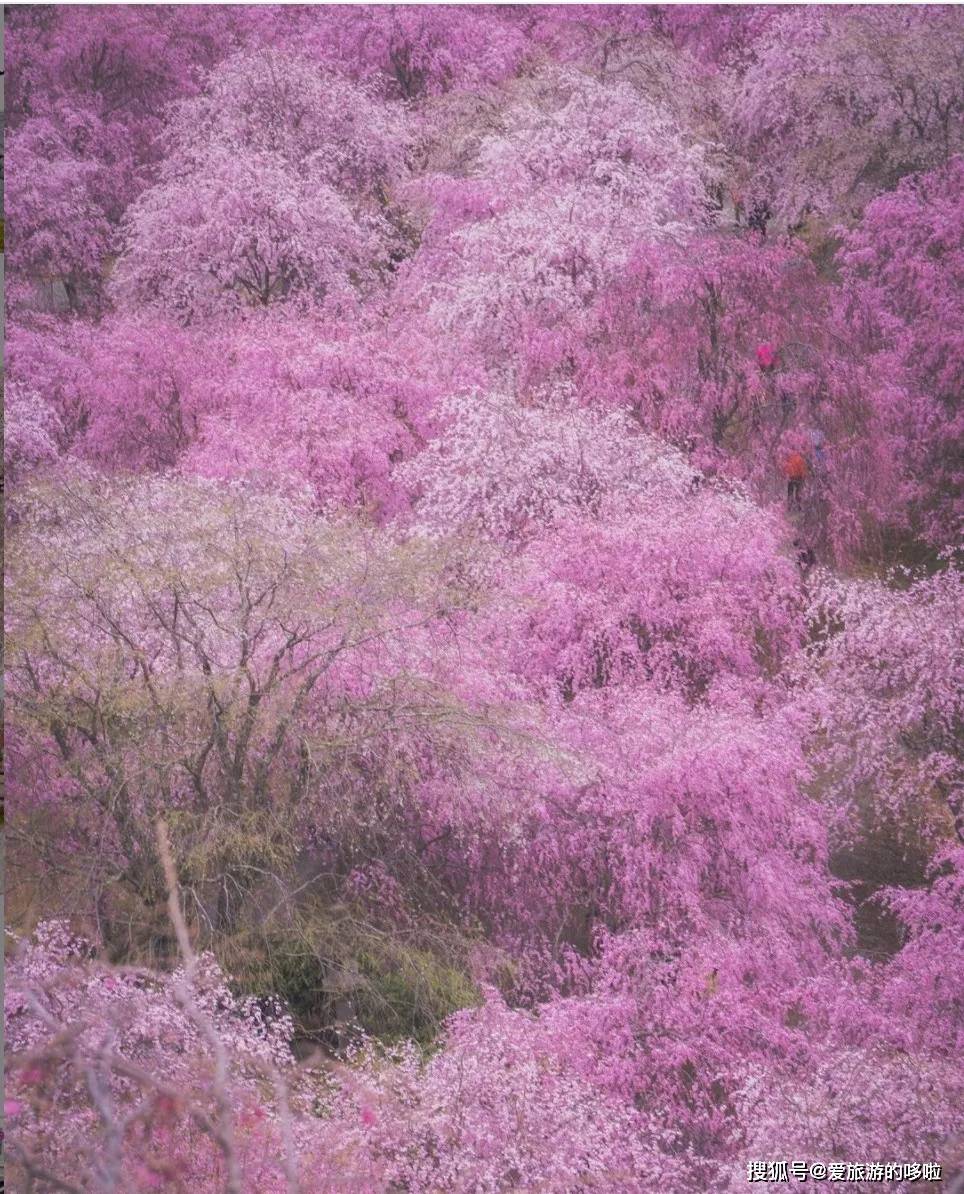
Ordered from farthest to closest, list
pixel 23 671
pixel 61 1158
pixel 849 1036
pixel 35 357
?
pixel 35 357
pixel 23 671
pixel 849 1036
pixel 61 1158

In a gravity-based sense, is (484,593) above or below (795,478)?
below

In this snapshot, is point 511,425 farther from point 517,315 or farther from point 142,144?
point 142,144

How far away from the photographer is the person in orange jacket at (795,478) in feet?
13.0

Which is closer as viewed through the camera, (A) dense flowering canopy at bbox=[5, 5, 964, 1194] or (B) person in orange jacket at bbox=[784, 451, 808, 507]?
(A) dense flowering canopy at bbox=[5, 5, 964, 1194]

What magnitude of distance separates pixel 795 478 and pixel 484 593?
3.54 feet

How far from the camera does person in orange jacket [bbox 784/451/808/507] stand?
3953 millimetres

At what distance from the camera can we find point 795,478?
3.96 meters

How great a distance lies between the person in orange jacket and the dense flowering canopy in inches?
0.5

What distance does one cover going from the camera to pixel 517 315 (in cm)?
427

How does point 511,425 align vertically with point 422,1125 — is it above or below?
above

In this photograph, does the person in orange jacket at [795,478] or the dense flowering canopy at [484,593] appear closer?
the dense flowering canopy at [484,593]

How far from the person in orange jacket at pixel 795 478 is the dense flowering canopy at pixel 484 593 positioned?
0.01 metres

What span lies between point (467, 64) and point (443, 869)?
8.93ft

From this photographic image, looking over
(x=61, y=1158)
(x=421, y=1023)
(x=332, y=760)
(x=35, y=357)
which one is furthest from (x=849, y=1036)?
(x=35, y=357)
